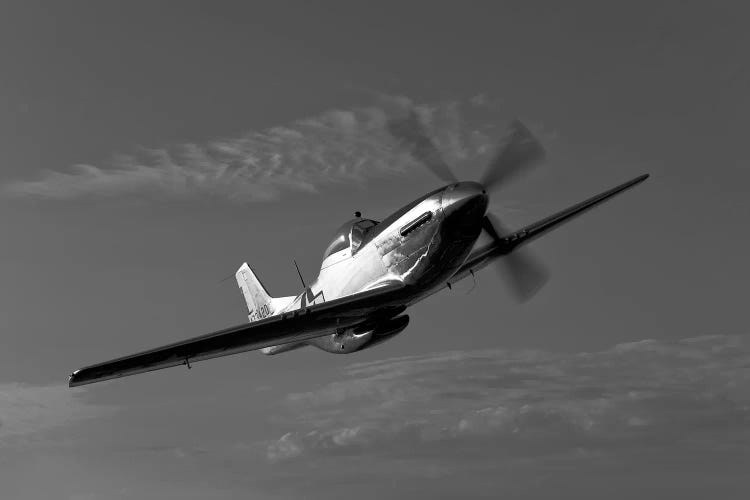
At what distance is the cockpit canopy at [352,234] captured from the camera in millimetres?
26734

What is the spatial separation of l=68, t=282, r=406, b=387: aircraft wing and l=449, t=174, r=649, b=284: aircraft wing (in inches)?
129

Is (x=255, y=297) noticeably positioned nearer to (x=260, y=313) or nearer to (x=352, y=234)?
(x=260, y=313)

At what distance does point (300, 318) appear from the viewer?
25.1 m

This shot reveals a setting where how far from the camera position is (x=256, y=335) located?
25328 millimetres

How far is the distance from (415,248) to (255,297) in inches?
713

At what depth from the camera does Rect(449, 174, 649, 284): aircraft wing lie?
92.9 ft

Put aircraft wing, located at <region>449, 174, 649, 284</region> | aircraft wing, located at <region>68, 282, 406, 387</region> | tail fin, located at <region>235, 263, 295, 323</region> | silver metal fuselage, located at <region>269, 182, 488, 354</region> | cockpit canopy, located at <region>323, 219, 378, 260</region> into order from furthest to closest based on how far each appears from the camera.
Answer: tail fin, located at <region>235, 263, 295, 323</region> → aircraft wing, located at <region>449, 174, 649, 284</region> → cockpit canopy, located at <region>323, 219, 378, 260</region> → silver metal fuselage, located at <region>269, 182, 488, 354</region> → aircraft wing, located at <region>68, 282, 406, 387</region>

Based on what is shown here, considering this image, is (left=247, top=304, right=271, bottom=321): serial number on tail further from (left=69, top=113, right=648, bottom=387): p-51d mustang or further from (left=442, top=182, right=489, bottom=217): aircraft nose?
(left=442, top=182, right=489, bottom=217): aircraft nose

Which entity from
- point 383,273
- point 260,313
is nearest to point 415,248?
point 383,273

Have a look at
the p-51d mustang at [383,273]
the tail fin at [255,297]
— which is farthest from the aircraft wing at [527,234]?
the tail fin at [255,297]

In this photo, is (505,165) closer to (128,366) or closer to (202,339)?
(202,339)

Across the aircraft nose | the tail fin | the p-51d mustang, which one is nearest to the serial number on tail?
the tail fin

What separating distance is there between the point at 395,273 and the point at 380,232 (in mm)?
1592

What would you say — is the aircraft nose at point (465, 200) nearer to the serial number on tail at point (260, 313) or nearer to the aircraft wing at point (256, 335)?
the aircraft wing at point (256, 335)
